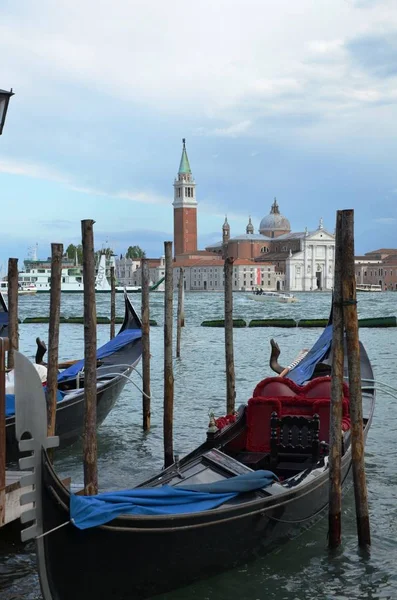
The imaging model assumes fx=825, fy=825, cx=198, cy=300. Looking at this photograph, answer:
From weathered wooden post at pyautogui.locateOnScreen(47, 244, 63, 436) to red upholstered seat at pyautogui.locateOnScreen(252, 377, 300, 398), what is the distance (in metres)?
1.11

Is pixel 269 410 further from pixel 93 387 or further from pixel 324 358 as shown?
pixel 324 358

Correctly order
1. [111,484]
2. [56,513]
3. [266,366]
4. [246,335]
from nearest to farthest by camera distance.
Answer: [56,513]
[111,484]
[266,366]
[246,335]

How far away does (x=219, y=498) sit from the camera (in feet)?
10.1

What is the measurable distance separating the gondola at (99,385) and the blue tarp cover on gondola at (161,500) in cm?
173

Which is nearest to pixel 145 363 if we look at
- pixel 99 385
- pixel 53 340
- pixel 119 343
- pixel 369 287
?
pixel 99 385

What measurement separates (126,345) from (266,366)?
5164 mm

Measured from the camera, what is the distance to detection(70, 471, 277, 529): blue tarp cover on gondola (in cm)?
257

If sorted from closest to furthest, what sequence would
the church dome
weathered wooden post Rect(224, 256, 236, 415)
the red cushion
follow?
the red cushion < weathered wooden post Rect(224, 256, 236, 415) < the church dome

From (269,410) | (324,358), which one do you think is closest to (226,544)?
(269,410)

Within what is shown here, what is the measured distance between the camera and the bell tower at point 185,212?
69.6m

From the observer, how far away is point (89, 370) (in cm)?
388

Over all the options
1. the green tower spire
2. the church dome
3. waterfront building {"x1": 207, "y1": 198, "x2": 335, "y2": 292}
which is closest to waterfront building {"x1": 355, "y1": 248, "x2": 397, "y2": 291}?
waterfront building {"x1": 207, "y1": 198, "x2": 335, "y2": 292}

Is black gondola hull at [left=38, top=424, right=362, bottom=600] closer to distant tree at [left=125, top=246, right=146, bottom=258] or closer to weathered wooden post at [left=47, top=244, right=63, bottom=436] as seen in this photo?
weathered wooden post at [left=47, top=244, right=63, bottom=436]

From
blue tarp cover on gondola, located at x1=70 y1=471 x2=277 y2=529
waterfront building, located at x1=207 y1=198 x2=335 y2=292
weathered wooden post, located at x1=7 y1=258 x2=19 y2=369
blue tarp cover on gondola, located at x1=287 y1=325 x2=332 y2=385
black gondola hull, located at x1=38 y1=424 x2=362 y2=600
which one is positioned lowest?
black gondola hull, located at x1=38 y1=424 x2=362 y2=600
